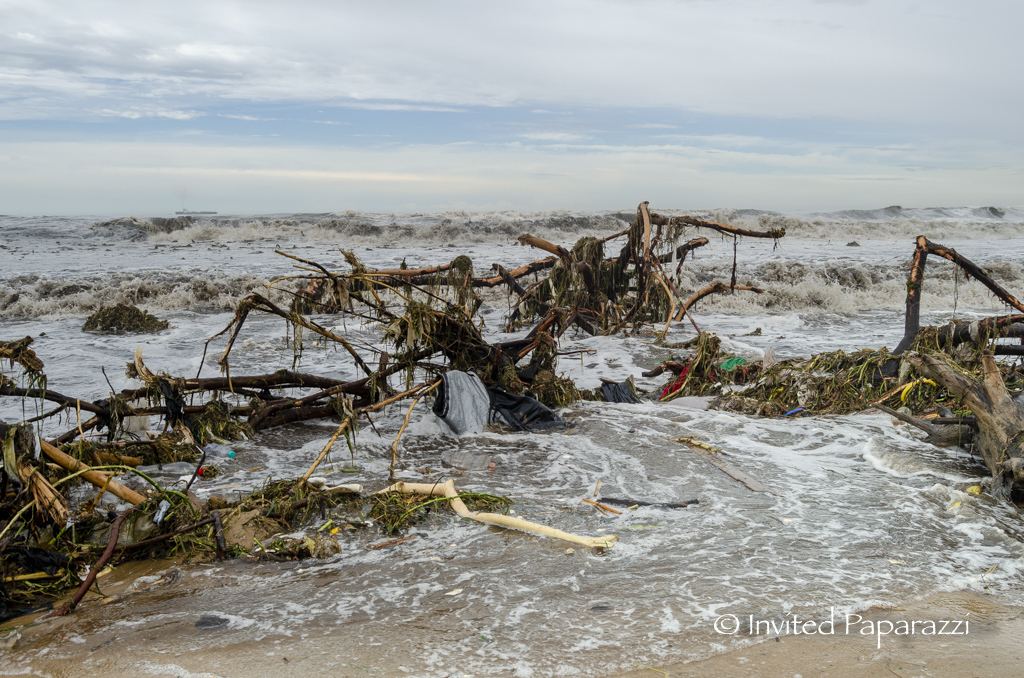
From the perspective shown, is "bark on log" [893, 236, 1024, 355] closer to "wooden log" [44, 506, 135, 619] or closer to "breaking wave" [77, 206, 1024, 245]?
"wooden log" [44, 506, 135, 619]

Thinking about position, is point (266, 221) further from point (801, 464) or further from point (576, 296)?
point (801, 464)

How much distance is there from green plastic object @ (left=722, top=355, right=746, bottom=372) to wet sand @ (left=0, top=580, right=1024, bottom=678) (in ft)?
15.0

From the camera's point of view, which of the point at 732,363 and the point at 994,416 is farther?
the point at 732,363

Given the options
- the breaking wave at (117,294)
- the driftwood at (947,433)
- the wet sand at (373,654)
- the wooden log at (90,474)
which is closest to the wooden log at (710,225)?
the driftwood at (947,433)

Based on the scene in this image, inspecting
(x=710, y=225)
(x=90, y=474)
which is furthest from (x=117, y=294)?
(x=90, y=474)

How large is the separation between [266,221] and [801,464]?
29.4 metres

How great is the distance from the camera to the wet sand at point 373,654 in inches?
95.7

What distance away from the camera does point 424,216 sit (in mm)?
34531

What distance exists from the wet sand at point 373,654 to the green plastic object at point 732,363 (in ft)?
15.0

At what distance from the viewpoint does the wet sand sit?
243 cm

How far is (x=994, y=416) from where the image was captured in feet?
13.9

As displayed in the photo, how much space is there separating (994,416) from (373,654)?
388 cm

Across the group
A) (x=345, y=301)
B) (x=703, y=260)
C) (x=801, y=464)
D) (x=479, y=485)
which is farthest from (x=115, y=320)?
(x=703, y=260)

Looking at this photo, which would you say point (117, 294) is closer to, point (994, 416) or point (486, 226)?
point (994, 416)
